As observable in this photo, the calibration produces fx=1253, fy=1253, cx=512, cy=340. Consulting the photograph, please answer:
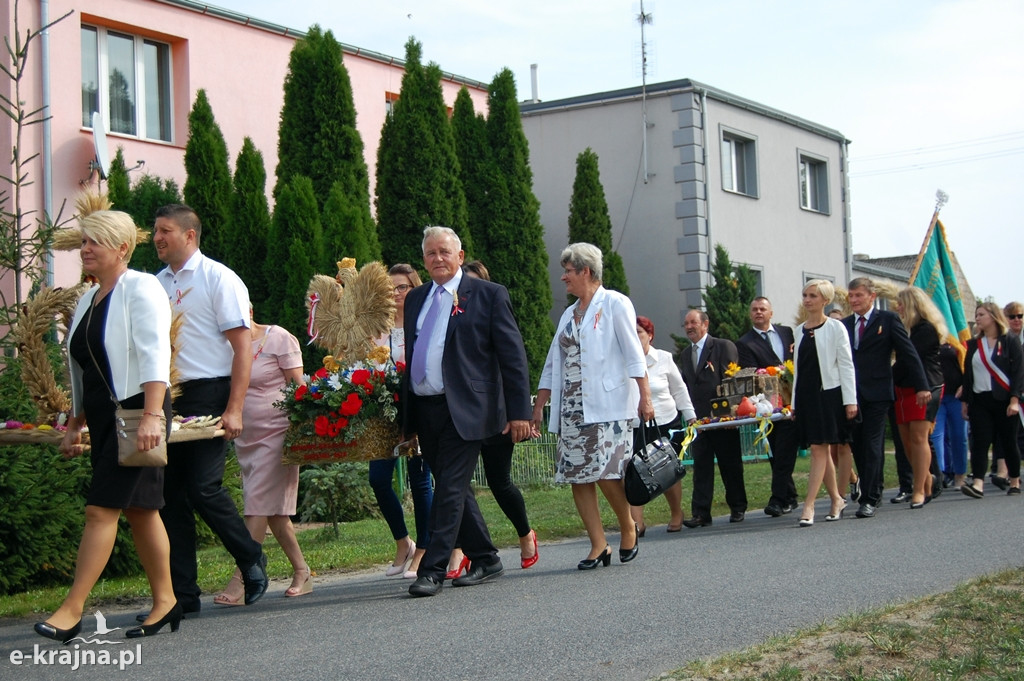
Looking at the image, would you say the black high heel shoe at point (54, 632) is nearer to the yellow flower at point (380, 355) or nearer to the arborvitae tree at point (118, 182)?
the yellow flower at point (380, 355)

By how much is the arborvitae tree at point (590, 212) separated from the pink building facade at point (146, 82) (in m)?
4.21

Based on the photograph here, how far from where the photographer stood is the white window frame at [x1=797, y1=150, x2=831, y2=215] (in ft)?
97.5

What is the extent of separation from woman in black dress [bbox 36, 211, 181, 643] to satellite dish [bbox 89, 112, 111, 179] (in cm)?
1082

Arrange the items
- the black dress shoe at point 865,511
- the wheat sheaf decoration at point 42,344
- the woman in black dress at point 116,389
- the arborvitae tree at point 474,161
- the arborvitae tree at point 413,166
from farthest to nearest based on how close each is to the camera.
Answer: the arborvitae tree at point 474,161 → the arborvitae tree at point 413,166 → the black dress shoe at point 865,511 → the wheat sheaf decoration at point 42,344 → the woman in black dress at point 116,389

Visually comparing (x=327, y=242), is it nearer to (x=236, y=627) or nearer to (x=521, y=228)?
(x=521, y=228)

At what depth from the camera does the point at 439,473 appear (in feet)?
23.9

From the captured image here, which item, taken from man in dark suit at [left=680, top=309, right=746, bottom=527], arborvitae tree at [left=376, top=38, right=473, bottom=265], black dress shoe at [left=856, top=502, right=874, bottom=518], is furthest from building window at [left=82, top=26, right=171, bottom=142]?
black dress shoe at [left=856, top=502, right=874, bottom=518]

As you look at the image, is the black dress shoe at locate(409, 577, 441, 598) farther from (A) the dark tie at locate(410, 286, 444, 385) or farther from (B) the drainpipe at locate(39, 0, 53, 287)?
(B) the drainpipe at locate(39, 0, 53, 287)

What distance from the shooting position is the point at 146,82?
1864 centimetres

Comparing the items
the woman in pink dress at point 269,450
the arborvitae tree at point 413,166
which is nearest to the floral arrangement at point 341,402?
the woman in pink dress at point 269,450

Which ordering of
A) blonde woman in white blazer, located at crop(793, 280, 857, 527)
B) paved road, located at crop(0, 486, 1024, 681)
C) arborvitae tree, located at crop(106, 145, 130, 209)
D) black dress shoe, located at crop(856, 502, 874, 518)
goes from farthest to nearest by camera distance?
arborvitae tree, located at crop(106, 145, 130, 209)
black dress shoe, located at crop(856, 502, 874, 518)
blonde woman in white blazer, located at crop(793, 280, 857, 527)
paved road, located at crop(0, 486, 1024, 681)

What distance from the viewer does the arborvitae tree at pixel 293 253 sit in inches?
623

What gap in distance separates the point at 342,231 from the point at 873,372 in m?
7.50

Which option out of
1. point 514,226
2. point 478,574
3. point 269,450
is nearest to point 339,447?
point 269,450
